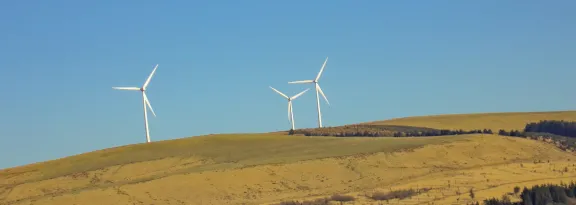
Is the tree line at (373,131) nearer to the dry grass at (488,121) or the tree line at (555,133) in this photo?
the tree line at (555,133)

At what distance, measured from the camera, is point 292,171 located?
147 feet

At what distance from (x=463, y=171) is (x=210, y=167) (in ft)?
48.4

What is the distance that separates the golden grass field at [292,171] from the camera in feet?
128

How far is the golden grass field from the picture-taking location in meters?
39.0

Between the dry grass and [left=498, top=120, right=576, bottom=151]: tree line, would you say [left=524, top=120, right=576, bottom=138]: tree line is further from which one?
the dry grass

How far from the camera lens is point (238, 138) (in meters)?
66.1

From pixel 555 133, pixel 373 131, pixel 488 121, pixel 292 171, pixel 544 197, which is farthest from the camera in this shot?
pixel 488 121

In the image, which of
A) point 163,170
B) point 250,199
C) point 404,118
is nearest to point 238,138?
point 163,170

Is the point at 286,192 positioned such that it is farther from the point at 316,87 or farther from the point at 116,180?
the point at 316,87

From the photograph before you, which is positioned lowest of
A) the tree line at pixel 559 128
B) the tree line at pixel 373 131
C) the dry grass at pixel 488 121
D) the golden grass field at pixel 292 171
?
the golden grass field at pixel 292 171

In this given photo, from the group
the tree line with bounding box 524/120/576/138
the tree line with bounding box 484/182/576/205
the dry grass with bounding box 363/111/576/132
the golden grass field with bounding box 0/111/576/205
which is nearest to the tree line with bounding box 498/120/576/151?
the tree line with bounding box 524/120/576/138

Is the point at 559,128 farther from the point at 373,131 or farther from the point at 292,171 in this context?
the point at 292,171

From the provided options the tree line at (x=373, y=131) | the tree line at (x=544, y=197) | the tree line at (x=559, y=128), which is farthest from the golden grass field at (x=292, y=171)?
the tree line at (x=559, y=128)

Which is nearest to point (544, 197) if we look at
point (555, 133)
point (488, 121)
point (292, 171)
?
point (292, 171)
